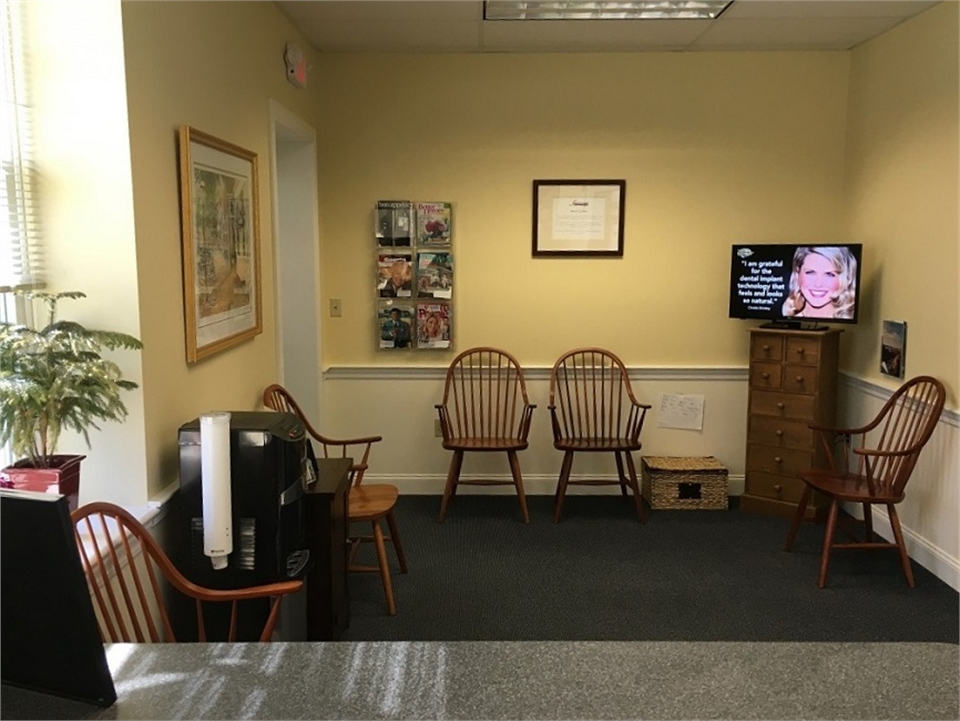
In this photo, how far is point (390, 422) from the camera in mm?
4648

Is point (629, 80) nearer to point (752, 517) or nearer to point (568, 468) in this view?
point (568, 468)

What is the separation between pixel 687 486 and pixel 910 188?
1.86 meters

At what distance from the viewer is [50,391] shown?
6.15 ft

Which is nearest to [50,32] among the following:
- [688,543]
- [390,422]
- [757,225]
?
[390,422]

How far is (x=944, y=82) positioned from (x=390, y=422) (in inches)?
127

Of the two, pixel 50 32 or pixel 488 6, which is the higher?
pixel 488 6

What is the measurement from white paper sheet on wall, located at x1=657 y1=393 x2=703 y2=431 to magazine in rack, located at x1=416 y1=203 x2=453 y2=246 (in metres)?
1.57

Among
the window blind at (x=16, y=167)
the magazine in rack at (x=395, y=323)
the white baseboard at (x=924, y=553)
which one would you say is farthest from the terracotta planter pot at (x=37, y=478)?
the white baseboard at (x=924, y=553)

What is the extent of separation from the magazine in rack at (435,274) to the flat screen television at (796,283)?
5.15ft

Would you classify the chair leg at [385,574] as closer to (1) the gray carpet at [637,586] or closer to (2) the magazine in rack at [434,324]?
(1) the gray carpet at [637,586]

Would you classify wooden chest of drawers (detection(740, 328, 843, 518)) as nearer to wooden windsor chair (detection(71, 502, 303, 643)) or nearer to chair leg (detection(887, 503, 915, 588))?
chair leg (detection(887, 503, 915, 588))

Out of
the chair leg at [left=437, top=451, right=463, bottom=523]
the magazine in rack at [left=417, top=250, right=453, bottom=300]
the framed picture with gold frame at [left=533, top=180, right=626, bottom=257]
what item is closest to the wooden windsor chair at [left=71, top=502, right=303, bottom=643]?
the chair leg at [left=437, top=451, right=463, bottom=523]

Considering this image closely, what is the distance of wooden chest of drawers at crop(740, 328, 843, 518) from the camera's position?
4086mm

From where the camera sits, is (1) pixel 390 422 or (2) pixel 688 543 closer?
(2) pixel 688 543
